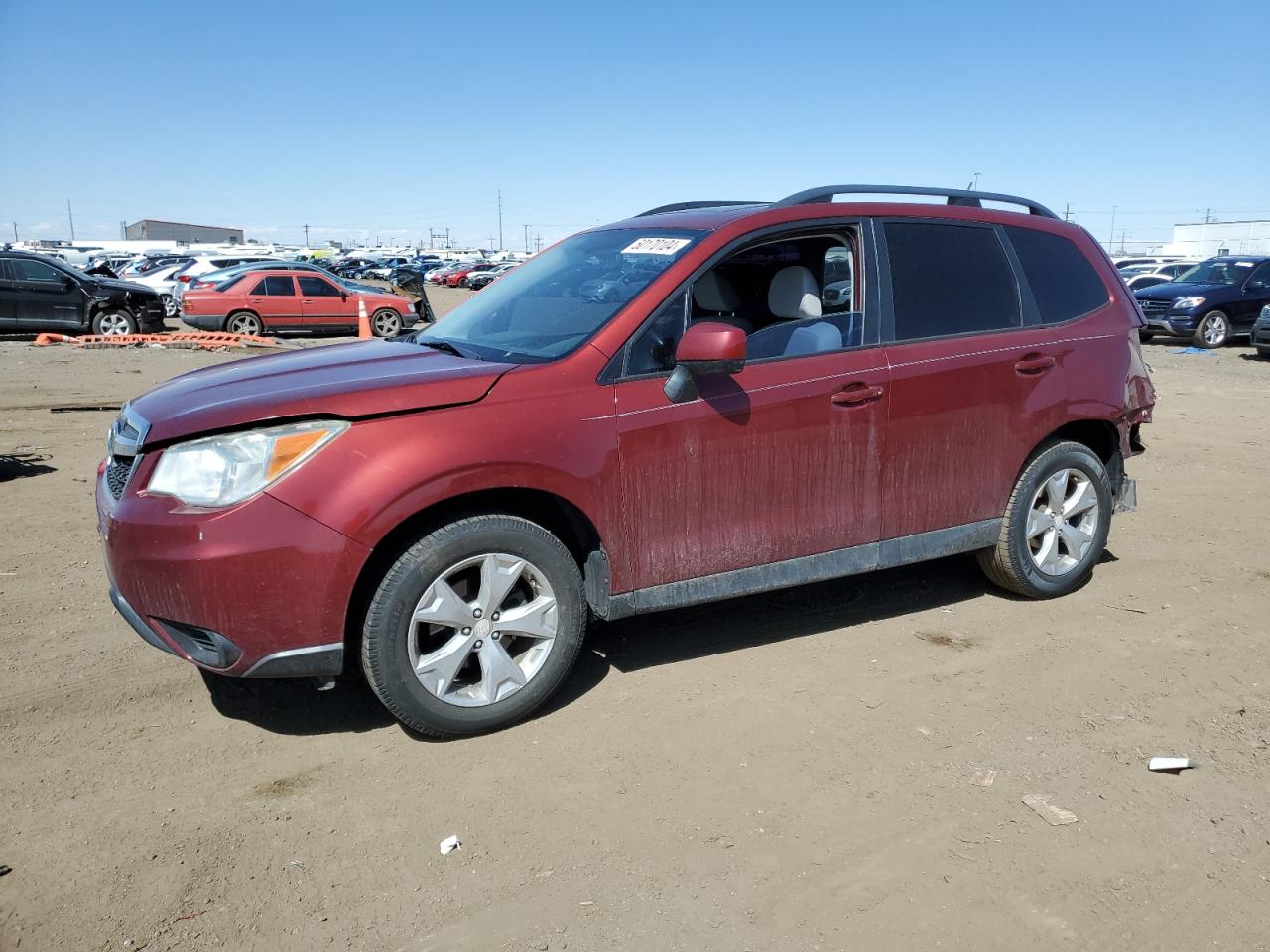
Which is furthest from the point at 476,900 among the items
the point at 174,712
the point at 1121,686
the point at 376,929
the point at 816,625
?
the point at 1121,686

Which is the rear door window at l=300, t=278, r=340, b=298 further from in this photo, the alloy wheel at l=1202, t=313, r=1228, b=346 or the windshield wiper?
the windshield wiper

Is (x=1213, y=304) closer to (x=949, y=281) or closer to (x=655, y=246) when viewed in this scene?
(x=949, y=281)

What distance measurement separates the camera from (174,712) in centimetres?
389

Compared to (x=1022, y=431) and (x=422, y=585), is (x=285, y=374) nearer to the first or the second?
(x=422, y=585)

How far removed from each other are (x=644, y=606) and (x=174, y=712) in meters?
1.84

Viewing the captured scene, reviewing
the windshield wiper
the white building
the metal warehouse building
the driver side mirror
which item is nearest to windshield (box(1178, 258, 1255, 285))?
the driver side mirror

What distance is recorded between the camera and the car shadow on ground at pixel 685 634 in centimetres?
394

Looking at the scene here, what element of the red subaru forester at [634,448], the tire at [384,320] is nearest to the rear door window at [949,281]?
the red subaru forester at [634,448]

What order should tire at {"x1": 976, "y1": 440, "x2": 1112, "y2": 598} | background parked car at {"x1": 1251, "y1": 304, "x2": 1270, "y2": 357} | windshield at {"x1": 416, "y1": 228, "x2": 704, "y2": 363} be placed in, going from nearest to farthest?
windshield at {"x1": 416, "y1": 228, "x2": 704, "y2": 363}
tire at {"x1": 976, "y1": 440, "x2": 1112, "y2": 598}
background parked car at {"x1": 1251, "y1": 304, "x2": 1270, "y2": 357}

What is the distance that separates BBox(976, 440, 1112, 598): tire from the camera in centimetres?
491

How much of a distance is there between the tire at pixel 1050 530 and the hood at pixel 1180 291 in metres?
16.6

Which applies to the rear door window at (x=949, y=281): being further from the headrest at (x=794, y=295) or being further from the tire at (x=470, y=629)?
the tire at (x=470, y=629)

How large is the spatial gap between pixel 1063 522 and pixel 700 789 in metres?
2.72

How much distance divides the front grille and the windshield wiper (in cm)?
127
